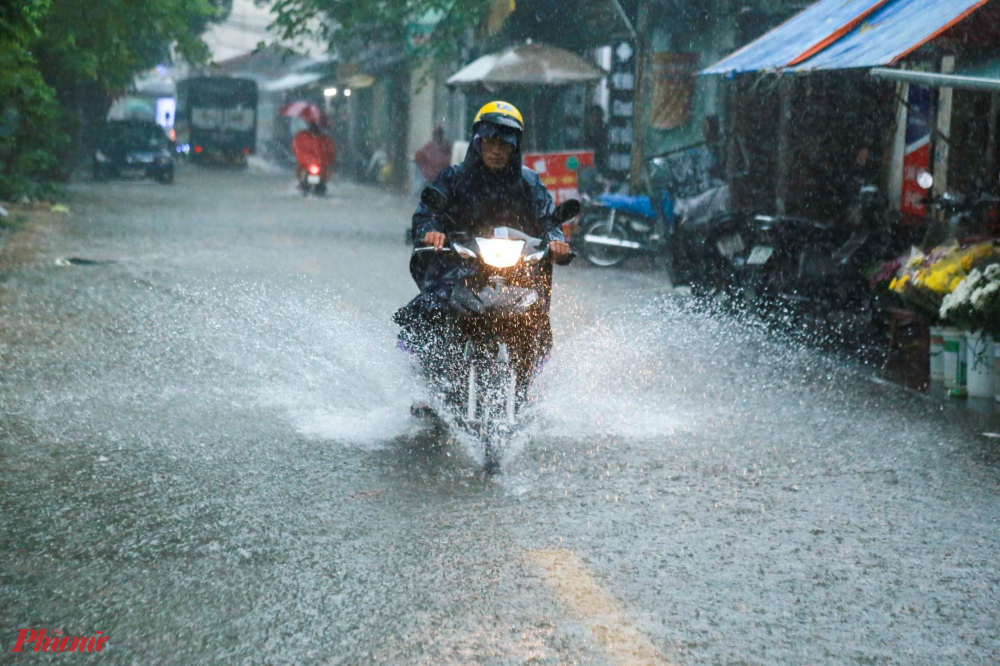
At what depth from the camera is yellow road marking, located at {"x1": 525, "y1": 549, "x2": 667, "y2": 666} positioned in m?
3.69

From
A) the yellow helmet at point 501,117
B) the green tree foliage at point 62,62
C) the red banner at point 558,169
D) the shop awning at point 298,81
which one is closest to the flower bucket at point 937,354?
the yellow helmet at point 501,117

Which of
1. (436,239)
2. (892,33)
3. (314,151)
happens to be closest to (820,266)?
(892,33)

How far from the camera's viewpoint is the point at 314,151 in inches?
1200

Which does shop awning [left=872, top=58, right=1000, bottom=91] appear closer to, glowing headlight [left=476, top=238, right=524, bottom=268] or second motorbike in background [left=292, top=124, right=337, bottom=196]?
glowing headlight [left=476, top=238, right=524, bottom=268]

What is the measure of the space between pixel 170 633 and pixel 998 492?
3.70 metres

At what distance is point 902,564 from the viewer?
460 cm

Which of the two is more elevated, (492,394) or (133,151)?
(133,151)

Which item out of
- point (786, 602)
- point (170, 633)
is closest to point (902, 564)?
point (786, 602)

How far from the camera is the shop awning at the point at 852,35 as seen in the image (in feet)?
28.5

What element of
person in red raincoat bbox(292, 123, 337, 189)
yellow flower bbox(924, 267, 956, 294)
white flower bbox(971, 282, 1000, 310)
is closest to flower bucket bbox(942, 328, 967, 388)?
yellow flower bbox(924, 267, 956, 294)

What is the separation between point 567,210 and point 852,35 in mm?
5540

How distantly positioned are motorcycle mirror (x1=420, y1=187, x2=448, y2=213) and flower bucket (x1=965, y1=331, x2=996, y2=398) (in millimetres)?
3557

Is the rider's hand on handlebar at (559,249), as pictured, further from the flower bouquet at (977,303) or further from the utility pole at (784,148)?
the utility pole at (784,148)

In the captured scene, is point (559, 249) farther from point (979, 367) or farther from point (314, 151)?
point (314, 151)
